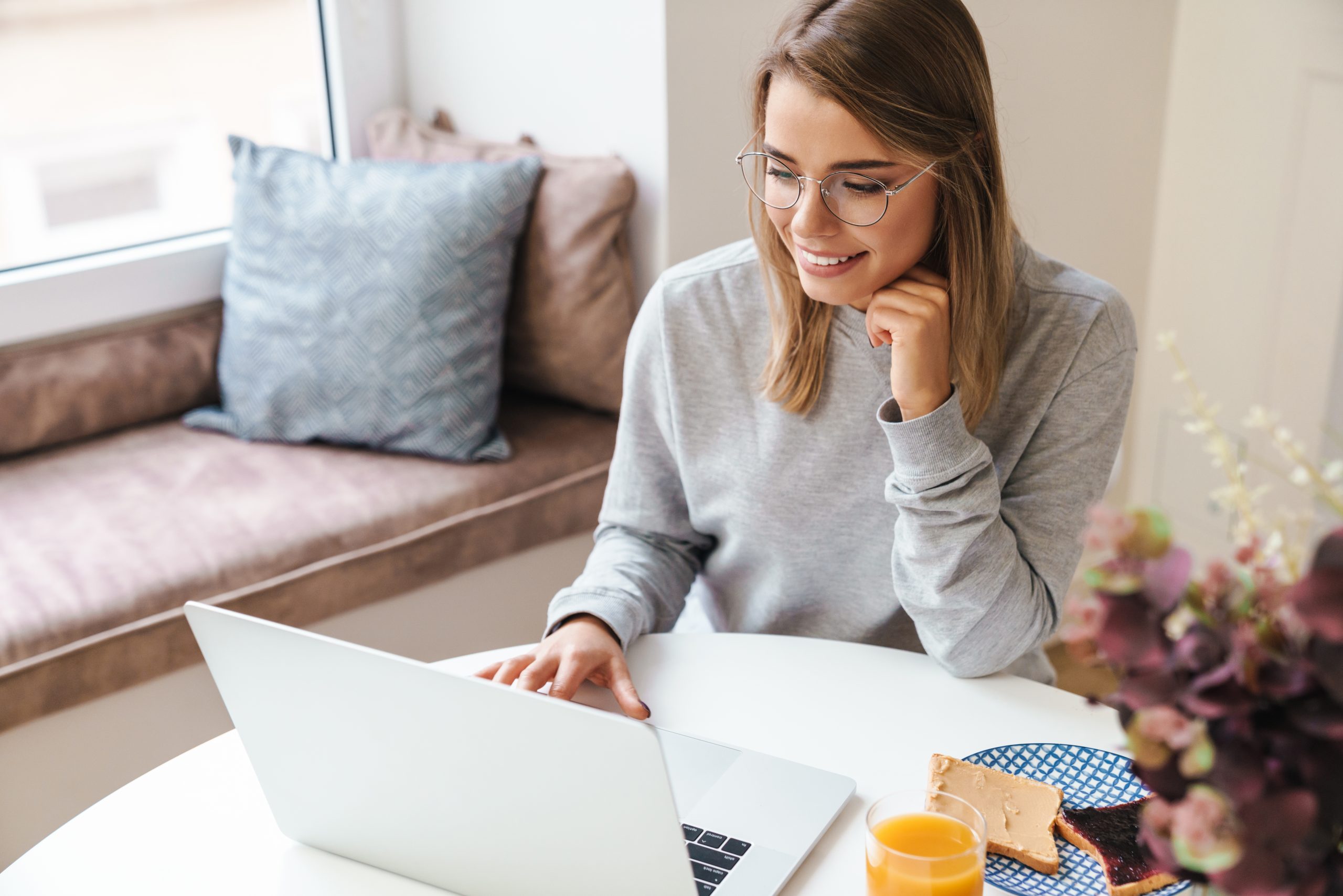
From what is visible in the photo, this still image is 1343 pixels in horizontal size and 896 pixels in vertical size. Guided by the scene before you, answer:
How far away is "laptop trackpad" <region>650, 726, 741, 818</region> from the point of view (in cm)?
88

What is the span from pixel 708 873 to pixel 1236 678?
43cm

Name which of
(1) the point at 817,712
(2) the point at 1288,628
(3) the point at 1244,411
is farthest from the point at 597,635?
(3) the point at 1244,411

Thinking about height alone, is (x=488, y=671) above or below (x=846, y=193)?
below

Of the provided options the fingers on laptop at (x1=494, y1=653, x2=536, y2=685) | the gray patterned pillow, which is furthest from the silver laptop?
the gray patterned pillow

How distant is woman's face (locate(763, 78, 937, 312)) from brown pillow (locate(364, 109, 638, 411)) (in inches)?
33.7

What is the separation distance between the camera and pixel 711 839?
0.84 m

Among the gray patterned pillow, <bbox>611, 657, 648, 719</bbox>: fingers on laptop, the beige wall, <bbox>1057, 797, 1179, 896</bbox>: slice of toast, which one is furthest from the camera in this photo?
the beige wall

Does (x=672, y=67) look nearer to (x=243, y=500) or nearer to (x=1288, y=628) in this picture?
(x=243, y=500)

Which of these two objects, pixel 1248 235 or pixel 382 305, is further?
pixel 1248 235

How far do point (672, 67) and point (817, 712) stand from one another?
1.14 meters

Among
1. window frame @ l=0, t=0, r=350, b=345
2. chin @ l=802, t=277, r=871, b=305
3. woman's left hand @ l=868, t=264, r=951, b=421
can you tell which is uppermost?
chin @ l=802, t=277, r=871, b=305

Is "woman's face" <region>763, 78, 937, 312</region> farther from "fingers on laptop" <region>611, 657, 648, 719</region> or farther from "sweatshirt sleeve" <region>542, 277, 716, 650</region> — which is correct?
"fingers on laptop" <region>611, 657, 648, 719</region>

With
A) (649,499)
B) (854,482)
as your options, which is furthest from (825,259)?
(649,499)

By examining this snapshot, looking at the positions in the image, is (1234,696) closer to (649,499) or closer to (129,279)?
(649,499)
